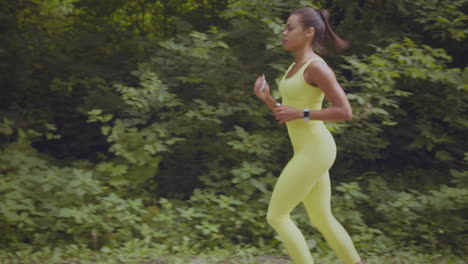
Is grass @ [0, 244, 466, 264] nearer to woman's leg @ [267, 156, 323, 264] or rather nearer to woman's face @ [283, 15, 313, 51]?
woman's leg @ [267, 156, 323, 264]

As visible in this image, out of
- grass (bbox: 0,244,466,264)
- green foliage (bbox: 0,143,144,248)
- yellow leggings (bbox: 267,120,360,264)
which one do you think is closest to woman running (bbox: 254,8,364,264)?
yellow leggings (bbox: 267,120,360,264)

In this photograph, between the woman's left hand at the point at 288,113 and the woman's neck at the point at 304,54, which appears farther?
the woman's neck at the point at 304,54

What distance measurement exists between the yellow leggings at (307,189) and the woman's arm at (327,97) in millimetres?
166

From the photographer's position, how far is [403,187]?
7.04 m

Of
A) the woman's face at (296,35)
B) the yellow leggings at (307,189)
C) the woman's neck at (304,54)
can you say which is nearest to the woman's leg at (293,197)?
the yellow leggings at (307,189)

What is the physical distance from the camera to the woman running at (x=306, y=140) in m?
3.32

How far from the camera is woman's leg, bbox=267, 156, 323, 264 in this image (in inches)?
133

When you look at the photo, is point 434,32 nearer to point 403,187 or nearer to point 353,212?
point 403,187

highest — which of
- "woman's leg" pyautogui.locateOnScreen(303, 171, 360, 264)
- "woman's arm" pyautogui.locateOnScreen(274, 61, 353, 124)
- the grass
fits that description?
"woman's arm" pyautogui.locateOnScreen(274, 61, 353, 124)

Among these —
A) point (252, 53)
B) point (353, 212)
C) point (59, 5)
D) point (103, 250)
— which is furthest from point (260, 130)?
point (59, 5)

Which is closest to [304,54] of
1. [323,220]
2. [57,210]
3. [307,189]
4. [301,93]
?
[301,93]

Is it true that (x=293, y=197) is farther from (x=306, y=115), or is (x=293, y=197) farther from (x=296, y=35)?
(x=296, y=35)

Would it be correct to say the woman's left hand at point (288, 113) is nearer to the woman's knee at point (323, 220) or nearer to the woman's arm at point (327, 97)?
the woman's arm at point (327, 97)

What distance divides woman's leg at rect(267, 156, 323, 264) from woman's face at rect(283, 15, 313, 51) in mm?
764
